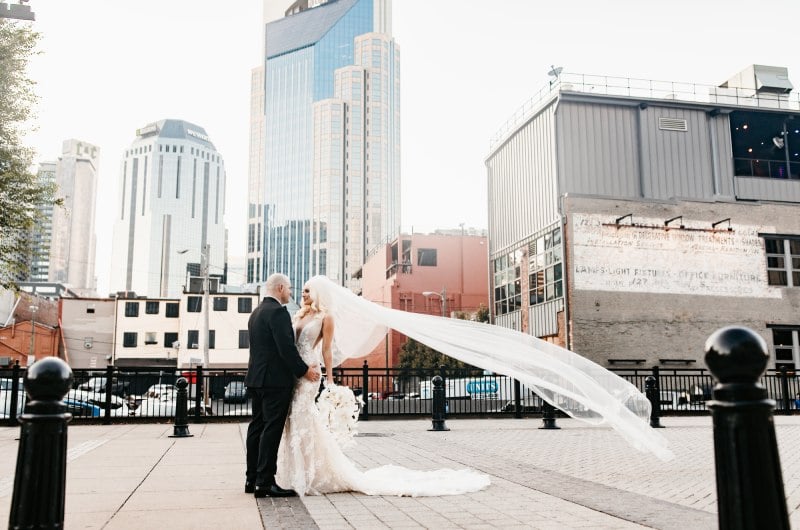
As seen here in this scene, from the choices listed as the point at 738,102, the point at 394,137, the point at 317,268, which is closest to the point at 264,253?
the point at 317,268

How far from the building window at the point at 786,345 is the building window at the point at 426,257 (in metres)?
37.3

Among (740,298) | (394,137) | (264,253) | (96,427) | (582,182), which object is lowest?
(96,427)

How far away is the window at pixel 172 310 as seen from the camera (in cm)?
7366

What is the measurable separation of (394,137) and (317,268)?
4245cm

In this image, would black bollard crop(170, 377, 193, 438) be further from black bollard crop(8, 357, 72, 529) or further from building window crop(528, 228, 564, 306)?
building window crop(528, 228, 564, 306)

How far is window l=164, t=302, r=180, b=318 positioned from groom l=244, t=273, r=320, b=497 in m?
70.3

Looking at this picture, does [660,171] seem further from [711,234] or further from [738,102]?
[738,102]

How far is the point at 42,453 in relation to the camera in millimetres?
3041

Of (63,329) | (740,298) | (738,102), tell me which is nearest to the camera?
(740,298)

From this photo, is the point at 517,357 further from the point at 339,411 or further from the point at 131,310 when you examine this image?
the point at 131,310

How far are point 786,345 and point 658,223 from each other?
8.81 meters

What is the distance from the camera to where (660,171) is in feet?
115

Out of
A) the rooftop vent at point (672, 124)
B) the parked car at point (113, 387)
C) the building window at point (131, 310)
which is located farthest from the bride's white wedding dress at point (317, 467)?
the building window at point (131, 310)

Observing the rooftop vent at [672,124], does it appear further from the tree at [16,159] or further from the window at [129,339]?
the window at [129,339]
